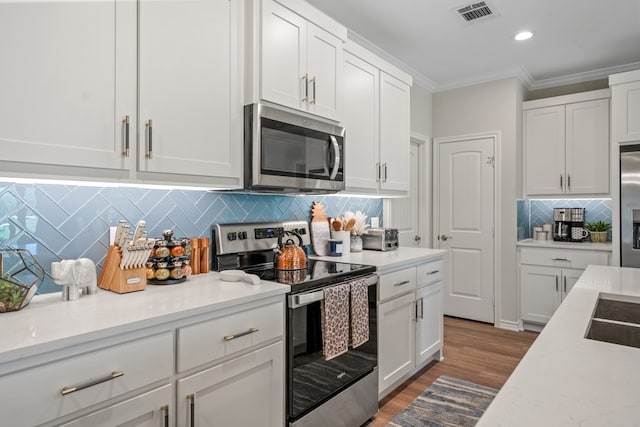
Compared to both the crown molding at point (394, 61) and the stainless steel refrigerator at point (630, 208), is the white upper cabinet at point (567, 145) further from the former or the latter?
the crown molding at point (394, 61)

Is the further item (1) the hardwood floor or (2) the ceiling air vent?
(2) the ceiling air vent

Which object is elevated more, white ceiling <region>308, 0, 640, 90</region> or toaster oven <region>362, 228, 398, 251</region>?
white ceiling <region>308, 0, 640, 90</region>

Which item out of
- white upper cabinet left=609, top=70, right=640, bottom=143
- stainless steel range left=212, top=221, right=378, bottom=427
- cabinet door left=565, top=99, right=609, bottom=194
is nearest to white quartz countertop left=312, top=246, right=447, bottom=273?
stainless steel range left=212, top=221, right=378, bottom=427

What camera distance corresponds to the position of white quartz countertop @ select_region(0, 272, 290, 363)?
1048 mm

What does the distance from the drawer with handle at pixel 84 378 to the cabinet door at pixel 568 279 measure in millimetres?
3861

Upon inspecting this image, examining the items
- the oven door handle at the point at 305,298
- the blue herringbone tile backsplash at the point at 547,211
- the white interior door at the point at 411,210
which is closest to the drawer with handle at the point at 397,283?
the oven door handle at the point at 305,298

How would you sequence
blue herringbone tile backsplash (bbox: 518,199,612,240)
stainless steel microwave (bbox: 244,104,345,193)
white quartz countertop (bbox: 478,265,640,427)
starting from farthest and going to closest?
1. blue herringbone tile backsplash (bbox: 518,199,612,240)
2. stainless steel microwave (bbox: 244,104,345,193)
3. white quartz countertop (bbox: 478,265,640,427)

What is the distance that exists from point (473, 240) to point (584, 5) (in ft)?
7.82

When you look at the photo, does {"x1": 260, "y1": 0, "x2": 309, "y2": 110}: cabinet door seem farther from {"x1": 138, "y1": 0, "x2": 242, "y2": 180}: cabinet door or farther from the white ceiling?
the white ceiling

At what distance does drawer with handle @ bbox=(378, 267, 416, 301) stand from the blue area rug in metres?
0.73

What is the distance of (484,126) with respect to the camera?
425 cm

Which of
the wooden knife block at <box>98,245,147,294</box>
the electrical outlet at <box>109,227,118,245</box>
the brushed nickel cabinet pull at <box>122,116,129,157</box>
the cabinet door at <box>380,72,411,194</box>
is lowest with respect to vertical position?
the wooden knife block at <box>98,245,147,294</box>

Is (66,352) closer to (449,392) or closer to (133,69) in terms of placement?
(133,69)

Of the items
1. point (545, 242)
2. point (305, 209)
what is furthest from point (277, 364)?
point (545, 242)
